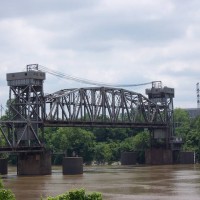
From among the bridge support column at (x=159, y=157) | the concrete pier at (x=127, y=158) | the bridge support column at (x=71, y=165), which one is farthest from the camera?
the concrete pier at (x=127, y=158)

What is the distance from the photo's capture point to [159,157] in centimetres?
12862

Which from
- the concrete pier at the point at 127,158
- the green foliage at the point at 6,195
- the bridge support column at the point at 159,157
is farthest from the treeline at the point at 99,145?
the green foliage at the point at 6,195

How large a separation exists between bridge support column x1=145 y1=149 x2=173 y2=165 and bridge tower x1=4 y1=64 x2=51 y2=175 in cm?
4189

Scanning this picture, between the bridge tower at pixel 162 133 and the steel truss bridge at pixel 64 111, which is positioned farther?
the bridge tower at pixel 162 133

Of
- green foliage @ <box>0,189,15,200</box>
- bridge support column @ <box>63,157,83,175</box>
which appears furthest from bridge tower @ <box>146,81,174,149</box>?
green foliage @ <box>0,189,15,200</box>

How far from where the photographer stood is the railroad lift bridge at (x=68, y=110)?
298ft

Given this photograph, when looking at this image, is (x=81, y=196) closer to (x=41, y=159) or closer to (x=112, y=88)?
(x=41, y=159)

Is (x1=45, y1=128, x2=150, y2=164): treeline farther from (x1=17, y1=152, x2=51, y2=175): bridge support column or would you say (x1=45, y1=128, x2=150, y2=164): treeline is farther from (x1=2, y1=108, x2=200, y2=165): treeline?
(x1=17, y1=152, x2=51, y2=175): bridge support column

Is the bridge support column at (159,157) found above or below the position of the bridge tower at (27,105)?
below

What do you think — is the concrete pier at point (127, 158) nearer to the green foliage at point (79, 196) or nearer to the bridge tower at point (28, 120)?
the bridge tower at point (28, 120)

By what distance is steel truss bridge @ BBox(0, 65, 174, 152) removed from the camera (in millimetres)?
90938

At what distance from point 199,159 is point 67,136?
122 feet

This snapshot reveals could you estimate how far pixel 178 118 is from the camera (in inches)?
7805

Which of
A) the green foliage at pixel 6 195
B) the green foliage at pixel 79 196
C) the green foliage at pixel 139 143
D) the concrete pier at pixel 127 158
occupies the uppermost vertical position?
the green foliage at pixel 139 143
